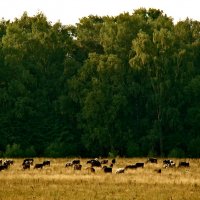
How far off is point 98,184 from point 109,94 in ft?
116

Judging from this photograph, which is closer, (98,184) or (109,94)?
(98,184)

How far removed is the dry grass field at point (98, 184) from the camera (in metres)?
26.7

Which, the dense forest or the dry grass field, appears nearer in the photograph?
the dry grass field

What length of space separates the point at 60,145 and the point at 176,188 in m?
37.0

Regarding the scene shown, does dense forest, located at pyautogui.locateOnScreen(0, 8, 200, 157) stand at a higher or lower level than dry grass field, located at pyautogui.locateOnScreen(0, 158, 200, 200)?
higher

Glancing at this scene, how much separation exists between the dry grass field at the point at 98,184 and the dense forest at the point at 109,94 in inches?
1005

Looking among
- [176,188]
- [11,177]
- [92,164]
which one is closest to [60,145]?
[92,164]

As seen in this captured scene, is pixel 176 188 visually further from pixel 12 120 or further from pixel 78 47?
pixel 78 47

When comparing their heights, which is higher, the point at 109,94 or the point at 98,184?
the point at 109,94

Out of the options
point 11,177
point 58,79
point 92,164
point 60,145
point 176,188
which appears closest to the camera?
point 176,188

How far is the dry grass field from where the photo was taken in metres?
26.7

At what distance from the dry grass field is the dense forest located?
1005 inches

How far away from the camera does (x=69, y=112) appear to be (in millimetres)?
67375

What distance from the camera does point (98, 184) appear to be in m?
30.9
